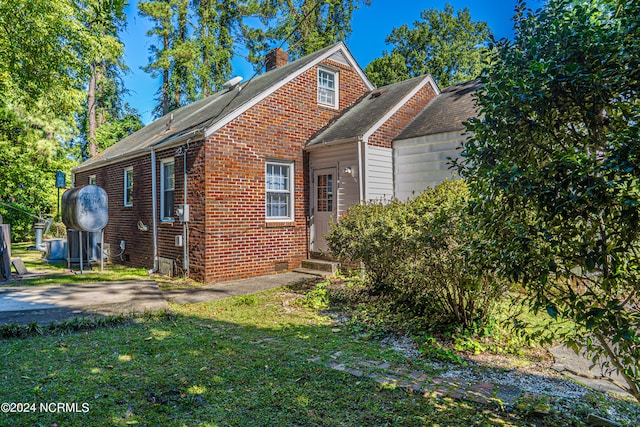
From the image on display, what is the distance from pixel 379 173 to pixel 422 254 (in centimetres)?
533

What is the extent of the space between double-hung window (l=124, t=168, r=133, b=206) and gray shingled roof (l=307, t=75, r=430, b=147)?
21.0 ft

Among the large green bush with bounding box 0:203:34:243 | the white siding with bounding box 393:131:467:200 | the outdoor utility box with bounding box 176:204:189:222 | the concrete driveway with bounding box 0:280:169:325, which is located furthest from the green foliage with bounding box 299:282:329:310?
the large green bush with bounding box 0:203:34:243

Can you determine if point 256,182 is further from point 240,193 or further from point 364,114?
point 364,114

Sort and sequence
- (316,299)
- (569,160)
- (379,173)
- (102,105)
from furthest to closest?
1. (102,105)
2. (379,173)
3. (316,299)
4. (569,160)

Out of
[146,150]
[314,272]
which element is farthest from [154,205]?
[314,272]

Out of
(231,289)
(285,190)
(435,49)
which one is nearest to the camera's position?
(231,289)

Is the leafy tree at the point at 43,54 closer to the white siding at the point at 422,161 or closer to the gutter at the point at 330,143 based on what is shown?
the gutter at the point at 330,143

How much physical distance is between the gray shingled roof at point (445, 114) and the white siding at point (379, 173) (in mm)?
756

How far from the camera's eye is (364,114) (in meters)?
11.1

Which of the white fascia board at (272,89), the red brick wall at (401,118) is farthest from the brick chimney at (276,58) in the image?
the red brick wall at (401,118)

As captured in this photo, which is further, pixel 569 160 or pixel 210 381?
pixel 210 381

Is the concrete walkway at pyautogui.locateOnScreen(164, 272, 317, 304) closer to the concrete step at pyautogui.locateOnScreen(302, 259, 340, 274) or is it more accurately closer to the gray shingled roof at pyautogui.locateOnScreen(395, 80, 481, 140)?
the concrete step at pyautogui.locateOnScreen(302, 259, 340, 274)

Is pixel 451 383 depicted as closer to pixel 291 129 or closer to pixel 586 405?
pixel 586 405

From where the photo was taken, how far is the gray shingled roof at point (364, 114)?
10.0 metres
